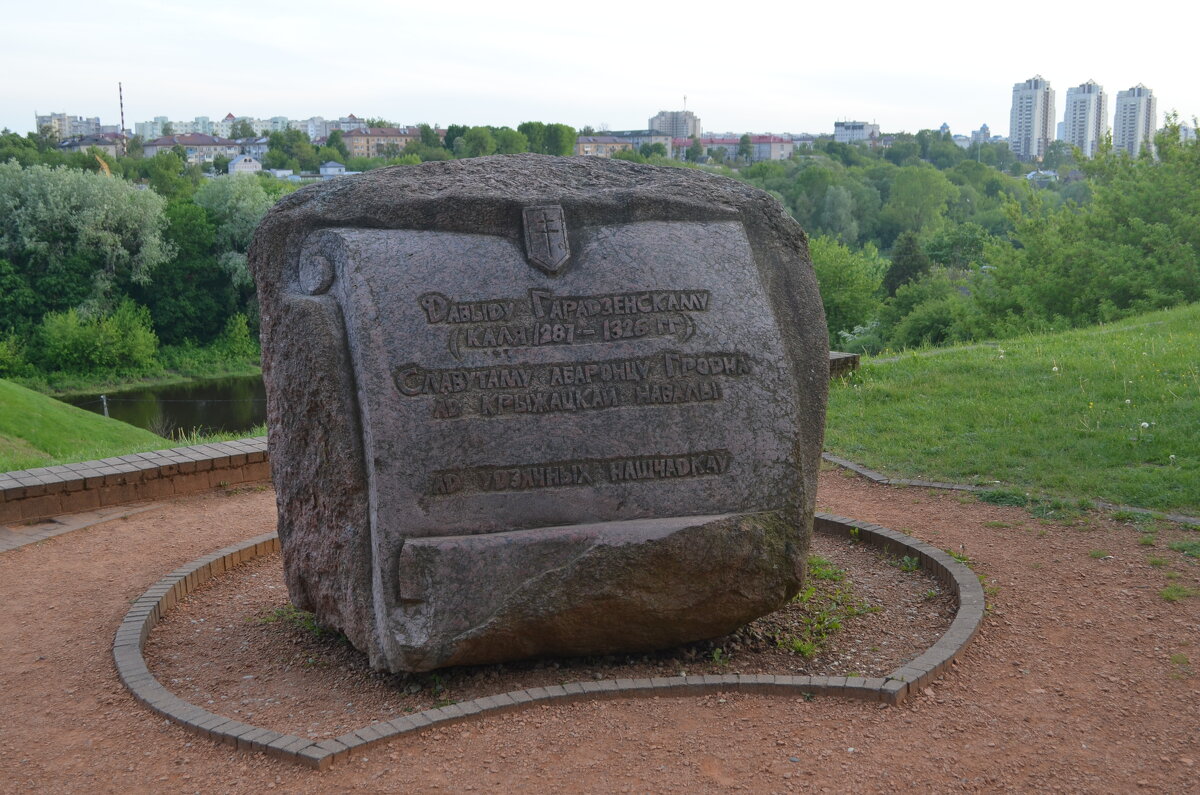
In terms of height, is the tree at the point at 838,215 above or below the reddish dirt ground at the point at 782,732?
above

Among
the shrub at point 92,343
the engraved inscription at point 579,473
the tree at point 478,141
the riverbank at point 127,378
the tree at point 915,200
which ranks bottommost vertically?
the riverbank at point 127,378

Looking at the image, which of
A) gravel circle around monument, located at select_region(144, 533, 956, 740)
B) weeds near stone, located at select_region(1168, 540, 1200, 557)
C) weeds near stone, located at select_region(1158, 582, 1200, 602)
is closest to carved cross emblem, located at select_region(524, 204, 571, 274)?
gravel circle around monument, located at select_region(144, 533, 956, 740)

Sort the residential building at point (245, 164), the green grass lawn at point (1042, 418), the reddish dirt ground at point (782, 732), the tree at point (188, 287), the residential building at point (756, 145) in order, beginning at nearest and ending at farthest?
the reddish dirt ground at point (782, 732), the green grass lawn at point (1042, 418), the tree at point (188, 287), the residential building at point (245, 164), the residential building at point (756, 145)

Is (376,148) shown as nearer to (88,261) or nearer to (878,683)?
(88,261)

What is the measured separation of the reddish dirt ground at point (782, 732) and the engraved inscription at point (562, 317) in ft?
5.57

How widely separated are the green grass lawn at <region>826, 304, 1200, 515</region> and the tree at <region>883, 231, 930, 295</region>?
37.4 meters

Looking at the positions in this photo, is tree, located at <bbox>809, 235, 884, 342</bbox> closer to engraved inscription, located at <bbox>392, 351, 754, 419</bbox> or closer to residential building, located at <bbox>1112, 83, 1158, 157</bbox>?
engraved inscription, located at <bbox>392, 351, 754, 419</bbox>

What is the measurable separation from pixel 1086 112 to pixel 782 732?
159 m

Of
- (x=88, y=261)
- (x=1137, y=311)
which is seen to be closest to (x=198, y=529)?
(x=1137, y=311)

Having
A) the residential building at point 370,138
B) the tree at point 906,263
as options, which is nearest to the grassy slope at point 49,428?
the tree at point 906,263

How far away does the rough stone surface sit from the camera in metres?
4.86

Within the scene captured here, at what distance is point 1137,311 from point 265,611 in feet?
66.0

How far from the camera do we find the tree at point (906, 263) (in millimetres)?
50344

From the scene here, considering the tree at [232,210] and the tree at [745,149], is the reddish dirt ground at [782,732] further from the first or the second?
the tree at [745,149]
